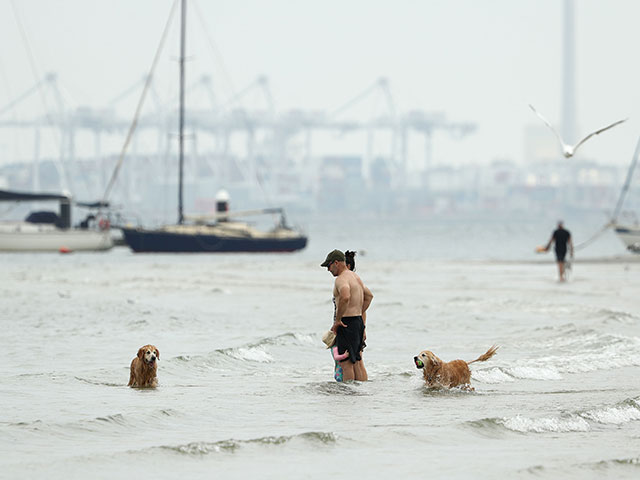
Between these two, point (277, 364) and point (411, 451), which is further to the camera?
point (277, 364)

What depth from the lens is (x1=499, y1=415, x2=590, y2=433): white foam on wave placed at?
29.7ft

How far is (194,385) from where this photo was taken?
11469mm

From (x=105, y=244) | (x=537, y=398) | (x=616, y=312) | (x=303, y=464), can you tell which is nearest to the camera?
(x=303, y=464)

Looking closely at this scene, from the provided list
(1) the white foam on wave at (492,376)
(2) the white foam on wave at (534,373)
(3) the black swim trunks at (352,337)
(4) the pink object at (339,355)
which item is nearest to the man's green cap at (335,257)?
(3) the black swim trunks at (352,337)

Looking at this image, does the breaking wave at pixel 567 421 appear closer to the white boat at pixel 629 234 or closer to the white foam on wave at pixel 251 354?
the white foam on wave at pixel 251 354

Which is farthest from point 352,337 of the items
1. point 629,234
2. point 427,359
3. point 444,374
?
point 629,234

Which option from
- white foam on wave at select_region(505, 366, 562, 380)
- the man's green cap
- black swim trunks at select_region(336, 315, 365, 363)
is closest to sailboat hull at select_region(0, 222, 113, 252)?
white foam on wave at select_region(505, 366, 562, 380)

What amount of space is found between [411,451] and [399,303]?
13.9 m

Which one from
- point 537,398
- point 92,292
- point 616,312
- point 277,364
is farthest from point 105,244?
point 537,398

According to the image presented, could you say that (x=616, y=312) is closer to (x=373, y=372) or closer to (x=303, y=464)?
(x=373, y=372)

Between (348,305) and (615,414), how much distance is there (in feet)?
8.12

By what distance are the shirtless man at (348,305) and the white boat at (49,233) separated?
42.8 metres

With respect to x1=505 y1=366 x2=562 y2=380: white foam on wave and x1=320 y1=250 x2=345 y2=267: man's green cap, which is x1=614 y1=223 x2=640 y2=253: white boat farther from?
x1=320 y1=250 x2=345 y2=267: man's green cap

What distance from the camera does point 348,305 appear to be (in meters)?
10.4
